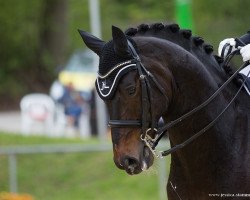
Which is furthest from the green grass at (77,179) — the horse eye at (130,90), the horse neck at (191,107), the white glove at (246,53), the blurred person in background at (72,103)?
the blurred person in background at (72,103)

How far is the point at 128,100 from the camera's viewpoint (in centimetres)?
565

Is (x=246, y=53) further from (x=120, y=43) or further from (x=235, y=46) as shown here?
(x=120, y=43)

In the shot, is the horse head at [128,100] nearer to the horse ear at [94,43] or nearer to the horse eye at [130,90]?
the horse eye at [130,90]

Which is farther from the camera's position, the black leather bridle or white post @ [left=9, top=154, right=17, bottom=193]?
white post @ [left=9, top=154, right=17, bottom=193]

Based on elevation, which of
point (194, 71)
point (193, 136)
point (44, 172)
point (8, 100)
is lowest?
point (8, 100)

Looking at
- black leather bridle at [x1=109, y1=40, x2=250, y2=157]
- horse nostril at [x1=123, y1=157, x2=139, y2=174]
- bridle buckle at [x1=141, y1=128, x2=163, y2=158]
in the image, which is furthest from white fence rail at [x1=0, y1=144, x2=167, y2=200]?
horse nostril at [x1=123, y1=157, x2=139, y2=174]

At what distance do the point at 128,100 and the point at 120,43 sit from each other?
0.35 meters

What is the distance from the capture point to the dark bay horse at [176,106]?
5.64m

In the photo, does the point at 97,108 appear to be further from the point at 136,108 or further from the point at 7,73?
the point at 136,108

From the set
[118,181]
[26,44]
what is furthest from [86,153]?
[26,44]

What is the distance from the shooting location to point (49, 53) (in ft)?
115

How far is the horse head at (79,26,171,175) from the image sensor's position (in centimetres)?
561

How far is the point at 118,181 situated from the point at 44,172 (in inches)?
48.7

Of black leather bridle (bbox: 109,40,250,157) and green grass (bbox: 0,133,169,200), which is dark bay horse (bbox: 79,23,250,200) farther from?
green grass (bbox: 0,133,169,200)
